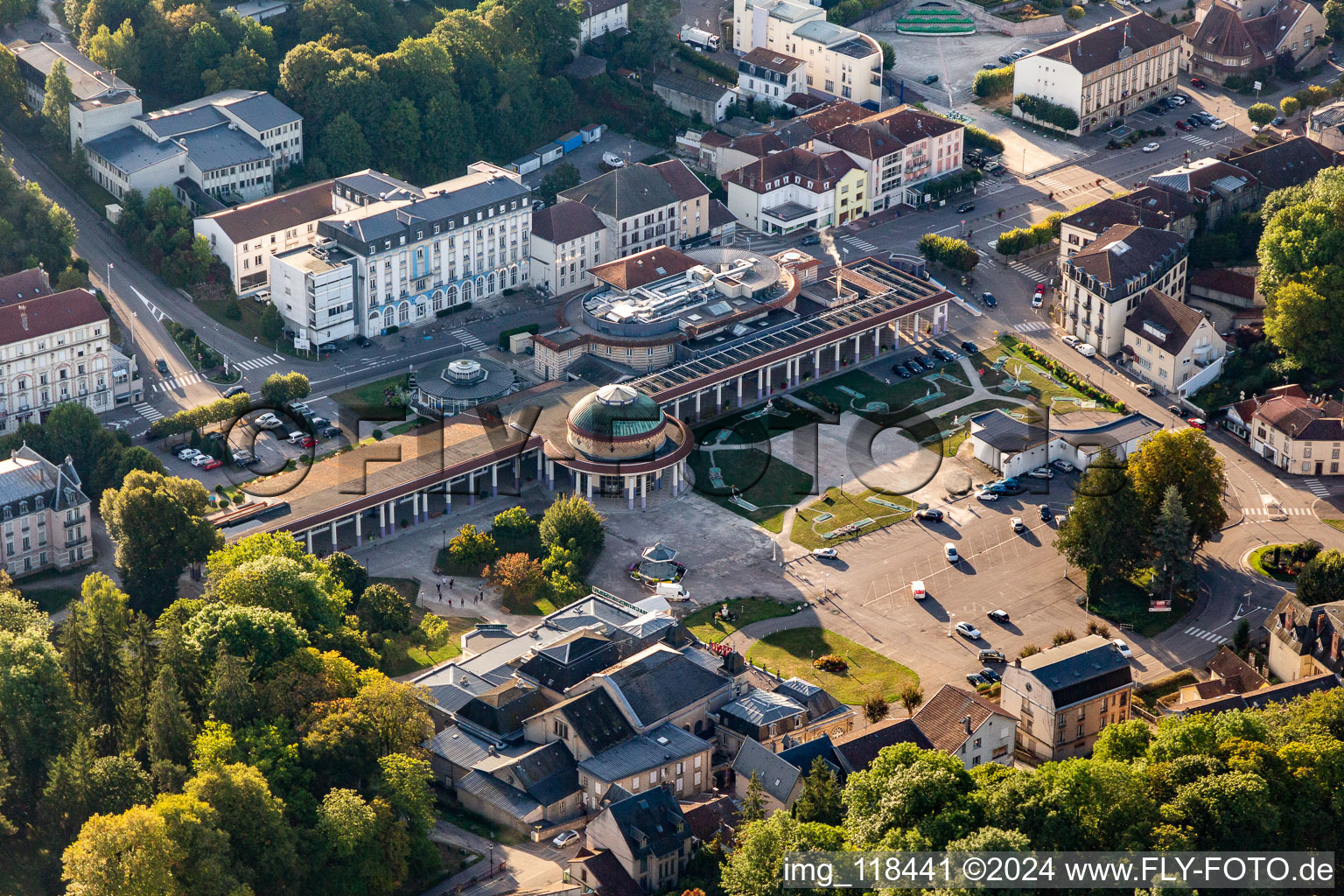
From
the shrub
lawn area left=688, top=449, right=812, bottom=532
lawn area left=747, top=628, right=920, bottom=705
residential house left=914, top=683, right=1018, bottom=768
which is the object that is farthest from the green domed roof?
residential house left=914, top=683, right=1018, bottom=768

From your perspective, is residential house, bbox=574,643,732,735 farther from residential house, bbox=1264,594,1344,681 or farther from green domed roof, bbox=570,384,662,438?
residential house, bbox=1264,594,1344,681

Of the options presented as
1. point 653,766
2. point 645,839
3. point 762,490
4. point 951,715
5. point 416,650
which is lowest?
point 762,490

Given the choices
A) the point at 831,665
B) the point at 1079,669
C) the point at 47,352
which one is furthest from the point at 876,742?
the point at 47,352

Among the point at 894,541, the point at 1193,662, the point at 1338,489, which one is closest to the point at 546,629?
the point at 894,541

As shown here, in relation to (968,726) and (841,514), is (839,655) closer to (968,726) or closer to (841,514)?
(968,726)

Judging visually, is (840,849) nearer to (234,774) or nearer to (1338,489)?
(234,774)
